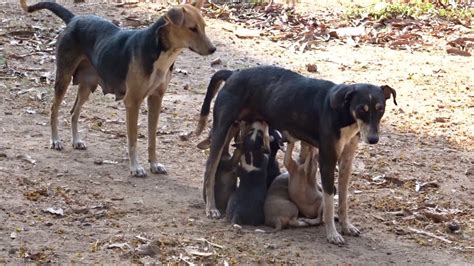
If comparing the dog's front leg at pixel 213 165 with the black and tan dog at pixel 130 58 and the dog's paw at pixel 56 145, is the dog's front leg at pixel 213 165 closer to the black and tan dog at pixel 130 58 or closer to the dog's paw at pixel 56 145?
the black and tan dog at pixel 130 58

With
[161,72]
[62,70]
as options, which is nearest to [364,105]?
[161,72]

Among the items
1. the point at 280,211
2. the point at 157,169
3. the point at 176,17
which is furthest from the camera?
the point at 157,169

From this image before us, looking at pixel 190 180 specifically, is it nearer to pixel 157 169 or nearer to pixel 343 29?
pixel 157 169

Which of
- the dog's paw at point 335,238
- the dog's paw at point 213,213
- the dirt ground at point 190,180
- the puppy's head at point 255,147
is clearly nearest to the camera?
the dirt ground at point 190,180

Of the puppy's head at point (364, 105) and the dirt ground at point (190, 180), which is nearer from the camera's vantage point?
the puppy's head at point (364, 105)

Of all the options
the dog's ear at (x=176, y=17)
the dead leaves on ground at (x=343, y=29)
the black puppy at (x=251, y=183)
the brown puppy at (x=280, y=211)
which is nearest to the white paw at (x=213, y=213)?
the black puppy at (x=251, y=183)

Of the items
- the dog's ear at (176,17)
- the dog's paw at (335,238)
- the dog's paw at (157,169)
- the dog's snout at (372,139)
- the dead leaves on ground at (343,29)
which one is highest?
the dog's ear at (176,17)

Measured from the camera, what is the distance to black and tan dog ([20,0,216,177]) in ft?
23.7

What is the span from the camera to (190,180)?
771 centimetres

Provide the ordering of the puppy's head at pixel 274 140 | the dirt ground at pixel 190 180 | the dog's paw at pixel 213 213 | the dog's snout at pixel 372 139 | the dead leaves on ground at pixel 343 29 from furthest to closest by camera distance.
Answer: the dead leaves on ground at pixel 343 29
the puppy's head at pixel 274 140
the dog's paw at pixel 213 213
the dirt ground at pixel 190 180
the dog's snout at pixel 372 139

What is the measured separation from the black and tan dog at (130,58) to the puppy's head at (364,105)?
1774mm

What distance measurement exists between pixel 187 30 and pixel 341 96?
75.7 inches

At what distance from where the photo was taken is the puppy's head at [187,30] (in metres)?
7.12

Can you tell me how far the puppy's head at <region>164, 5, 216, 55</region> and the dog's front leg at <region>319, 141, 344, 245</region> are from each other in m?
1.68
